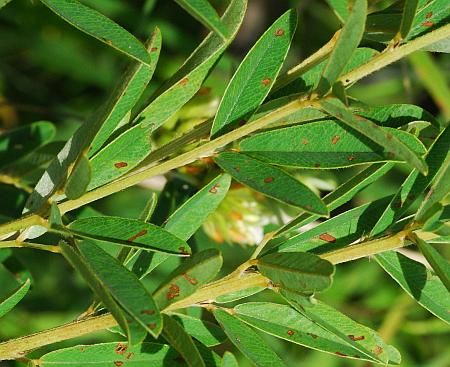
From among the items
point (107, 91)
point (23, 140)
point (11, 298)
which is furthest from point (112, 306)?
point (107, 91)

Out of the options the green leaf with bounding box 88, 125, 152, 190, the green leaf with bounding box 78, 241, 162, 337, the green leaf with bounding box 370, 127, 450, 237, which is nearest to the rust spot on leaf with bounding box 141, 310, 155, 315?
the green leaf with bounding box 78, 241, 162, 337

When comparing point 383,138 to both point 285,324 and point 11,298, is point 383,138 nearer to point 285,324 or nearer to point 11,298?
point 285,324

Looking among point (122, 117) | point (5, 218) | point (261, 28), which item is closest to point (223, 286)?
point (122, 117)

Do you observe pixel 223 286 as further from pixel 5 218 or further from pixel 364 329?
pixel 5 218

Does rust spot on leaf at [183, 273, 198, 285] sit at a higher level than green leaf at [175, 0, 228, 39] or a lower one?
lower

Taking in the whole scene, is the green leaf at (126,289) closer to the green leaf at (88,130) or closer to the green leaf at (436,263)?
the green leaf at (88,130)

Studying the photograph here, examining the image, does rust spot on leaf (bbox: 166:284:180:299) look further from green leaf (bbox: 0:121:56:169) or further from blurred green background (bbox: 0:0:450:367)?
blurred green background (bbox: 0:0:450:367)

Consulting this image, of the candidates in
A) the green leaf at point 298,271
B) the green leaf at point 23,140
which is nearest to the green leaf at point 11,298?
the green leaf at point 298,271
